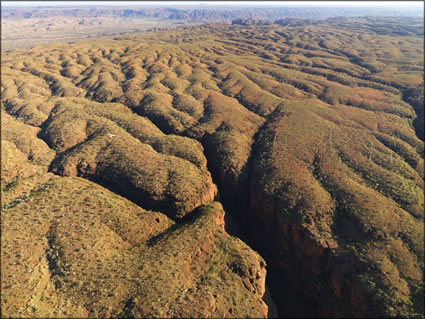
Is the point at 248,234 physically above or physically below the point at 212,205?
below

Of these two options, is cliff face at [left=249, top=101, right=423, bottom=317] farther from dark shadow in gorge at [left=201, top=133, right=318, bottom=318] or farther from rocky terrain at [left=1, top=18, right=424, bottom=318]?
dark shadow in gorge at [left=201, top=133, right=318, bottom=318]

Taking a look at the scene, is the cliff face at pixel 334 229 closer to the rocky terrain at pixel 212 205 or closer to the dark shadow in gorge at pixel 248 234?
the rocky terrain at pixel 212 205

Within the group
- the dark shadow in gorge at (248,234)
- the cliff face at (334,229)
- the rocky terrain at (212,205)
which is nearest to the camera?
the rocky terrain at (212,205)

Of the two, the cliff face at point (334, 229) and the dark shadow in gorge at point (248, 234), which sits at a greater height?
the cliff face at point (334, 229)

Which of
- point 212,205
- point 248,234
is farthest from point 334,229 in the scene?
point 212,205

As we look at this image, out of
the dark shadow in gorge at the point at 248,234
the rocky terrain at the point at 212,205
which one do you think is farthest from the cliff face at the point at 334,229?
the dark shadow in gorge at the point at 248,234

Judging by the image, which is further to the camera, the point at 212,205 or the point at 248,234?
the point at 248,234

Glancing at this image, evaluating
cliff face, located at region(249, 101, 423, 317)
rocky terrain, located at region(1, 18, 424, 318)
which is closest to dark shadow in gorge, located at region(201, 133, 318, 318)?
rocky terrain, located at region(1, 18, 424, 318)

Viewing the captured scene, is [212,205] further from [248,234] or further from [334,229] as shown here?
[334,229]
